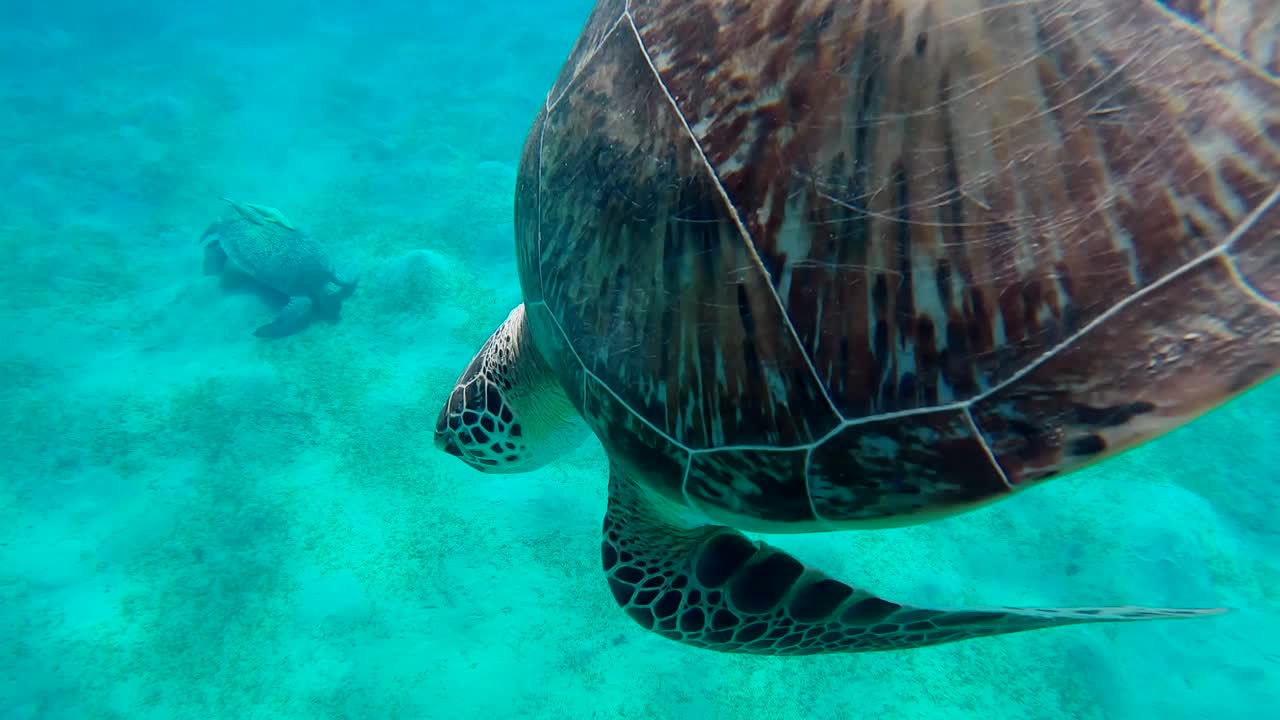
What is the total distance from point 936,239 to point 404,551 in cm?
404

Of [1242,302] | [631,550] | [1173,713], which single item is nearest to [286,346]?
[631,550]

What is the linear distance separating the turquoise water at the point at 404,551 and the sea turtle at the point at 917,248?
2556mm

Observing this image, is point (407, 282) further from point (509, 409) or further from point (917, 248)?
point (917, 248)

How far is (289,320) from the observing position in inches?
250

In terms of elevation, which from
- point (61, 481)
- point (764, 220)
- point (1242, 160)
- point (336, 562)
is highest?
point (61, 481)

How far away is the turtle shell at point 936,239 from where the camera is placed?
816 mm

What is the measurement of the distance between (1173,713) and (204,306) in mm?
8986

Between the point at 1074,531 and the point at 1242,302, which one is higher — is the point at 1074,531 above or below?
below

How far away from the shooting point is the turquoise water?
3330 mm

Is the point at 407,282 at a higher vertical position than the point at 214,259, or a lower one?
lower

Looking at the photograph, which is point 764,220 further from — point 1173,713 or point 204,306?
point 204,306

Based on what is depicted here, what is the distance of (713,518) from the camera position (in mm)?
1368

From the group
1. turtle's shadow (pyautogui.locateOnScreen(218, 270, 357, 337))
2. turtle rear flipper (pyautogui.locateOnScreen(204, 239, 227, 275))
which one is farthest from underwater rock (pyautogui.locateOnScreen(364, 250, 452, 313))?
turtle rear flipper (pyautogui.locateOnScreen(204, 239, 227, 275))

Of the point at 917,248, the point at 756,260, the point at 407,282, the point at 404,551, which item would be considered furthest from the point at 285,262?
the point at 917,248
